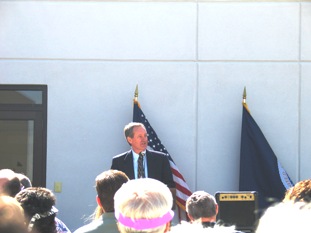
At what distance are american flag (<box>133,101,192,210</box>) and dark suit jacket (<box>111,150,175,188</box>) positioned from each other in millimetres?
642

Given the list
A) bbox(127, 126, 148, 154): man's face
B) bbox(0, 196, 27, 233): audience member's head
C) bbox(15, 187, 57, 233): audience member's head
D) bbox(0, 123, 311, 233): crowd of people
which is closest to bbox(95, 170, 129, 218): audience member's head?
bbox(0, 123, 311, 233): crowd of people

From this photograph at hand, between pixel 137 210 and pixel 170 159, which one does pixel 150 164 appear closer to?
pixel 170 159

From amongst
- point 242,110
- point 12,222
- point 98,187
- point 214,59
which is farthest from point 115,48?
point 12,222

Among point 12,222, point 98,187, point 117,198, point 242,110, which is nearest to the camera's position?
point 12,222

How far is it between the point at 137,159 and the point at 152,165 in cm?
17

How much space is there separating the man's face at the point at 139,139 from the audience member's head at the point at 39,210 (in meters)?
3.06

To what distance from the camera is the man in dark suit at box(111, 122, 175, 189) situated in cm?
708

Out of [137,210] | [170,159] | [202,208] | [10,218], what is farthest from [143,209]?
[170,159]

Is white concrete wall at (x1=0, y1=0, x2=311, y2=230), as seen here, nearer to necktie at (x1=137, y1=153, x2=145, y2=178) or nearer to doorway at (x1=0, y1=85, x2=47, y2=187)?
doorway at (x1=0, y1=85, x2=47, y2=187)

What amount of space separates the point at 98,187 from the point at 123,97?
3875 mm

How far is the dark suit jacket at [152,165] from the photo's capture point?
712 centimetres

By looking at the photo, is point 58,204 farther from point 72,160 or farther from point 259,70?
point 259,70

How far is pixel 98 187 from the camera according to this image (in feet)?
14.5

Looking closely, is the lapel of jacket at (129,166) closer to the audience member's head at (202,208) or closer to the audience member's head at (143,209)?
the audience member's head at (202,208)
